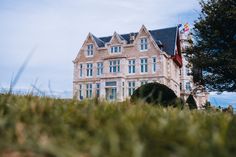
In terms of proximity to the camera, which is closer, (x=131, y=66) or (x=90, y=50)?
(x=131, y=66)

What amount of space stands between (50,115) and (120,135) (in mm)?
729

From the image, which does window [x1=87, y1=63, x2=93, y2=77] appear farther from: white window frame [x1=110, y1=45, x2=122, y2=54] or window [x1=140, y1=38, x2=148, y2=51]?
window [x1=140, y1=38, x2=148, y2=51]

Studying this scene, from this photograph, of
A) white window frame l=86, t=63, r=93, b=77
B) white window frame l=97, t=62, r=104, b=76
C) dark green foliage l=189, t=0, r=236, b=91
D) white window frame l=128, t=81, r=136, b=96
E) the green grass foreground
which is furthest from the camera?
white window frame l=86, t=63, r=93, b=77

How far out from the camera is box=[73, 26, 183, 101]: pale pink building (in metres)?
37.5

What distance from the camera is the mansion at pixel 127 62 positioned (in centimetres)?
3753

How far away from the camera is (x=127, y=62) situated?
3947 cm

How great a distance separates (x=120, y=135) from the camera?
154cm

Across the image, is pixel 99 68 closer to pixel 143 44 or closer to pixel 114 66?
pixel 114 66

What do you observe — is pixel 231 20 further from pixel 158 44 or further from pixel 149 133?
pixel 149 133

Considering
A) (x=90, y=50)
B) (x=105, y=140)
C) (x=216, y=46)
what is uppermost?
(x=90, y=50)

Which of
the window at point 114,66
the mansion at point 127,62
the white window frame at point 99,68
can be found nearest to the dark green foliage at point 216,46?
the mansion at point 127,62

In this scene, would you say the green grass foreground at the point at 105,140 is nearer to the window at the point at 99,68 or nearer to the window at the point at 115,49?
the window at the point at 115,49

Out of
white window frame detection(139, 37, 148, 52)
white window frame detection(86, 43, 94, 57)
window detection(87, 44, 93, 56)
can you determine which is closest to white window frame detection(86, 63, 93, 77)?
white window frame detection(86, 43, 94, 57)

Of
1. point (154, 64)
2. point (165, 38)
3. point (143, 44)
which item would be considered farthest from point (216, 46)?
point (165, 38)
